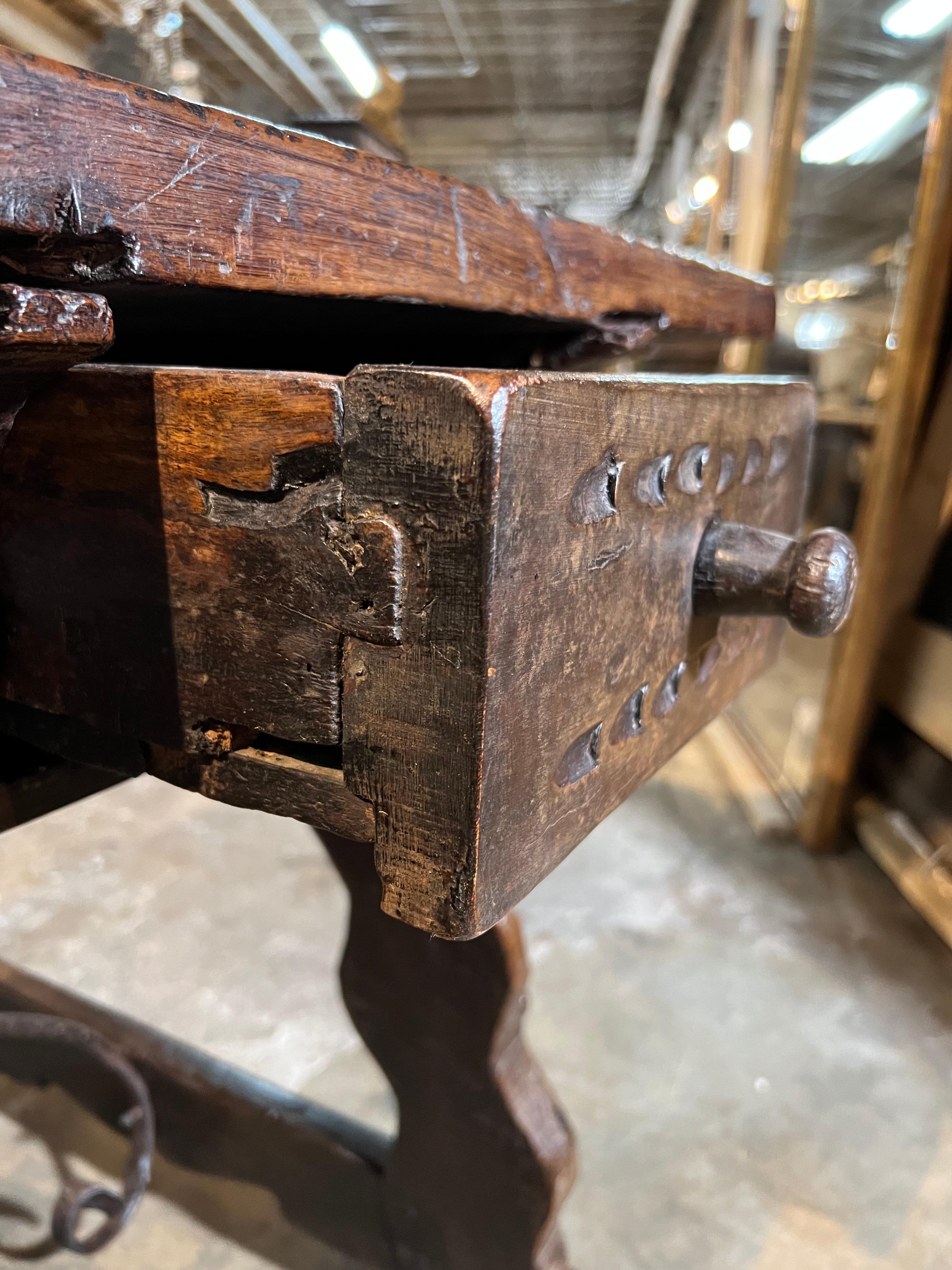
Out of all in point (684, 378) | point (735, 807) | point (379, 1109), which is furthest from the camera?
point (735, 807)

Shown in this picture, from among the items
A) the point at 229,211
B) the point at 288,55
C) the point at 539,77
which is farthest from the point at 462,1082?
the point at 539,77

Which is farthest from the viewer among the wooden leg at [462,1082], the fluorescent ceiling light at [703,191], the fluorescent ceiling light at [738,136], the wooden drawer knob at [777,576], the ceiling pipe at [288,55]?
the fluorescent ceiling light at [703,191]

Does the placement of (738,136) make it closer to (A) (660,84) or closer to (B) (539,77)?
(A) (660,84)

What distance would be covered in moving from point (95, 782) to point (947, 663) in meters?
1.62

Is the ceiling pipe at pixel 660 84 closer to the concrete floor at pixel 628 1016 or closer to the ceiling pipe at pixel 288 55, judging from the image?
the ceiling pipe at pixel 288 55

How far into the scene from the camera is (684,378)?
61cm

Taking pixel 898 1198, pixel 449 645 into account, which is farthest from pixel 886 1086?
pixel 449 645

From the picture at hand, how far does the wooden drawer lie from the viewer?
37 centimetres

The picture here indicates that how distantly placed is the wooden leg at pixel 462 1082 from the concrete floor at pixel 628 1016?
200 mm

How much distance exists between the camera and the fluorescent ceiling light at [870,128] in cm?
240

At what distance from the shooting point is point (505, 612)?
370 millimetres

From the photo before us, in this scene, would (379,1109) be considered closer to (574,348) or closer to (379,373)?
(574,348)

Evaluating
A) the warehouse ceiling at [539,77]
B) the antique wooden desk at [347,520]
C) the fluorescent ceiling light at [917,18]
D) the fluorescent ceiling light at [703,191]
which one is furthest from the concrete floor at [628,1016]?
the fluorescent ceiling light at [703,191]

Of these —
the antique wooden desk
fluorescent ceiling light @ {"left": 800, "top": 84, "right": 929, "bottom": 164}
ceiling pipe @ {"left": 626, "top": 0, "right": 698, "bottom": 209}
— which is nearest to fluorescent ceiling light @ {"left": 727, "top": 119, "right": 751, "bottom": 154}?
fluorescent ceiling light @ {"left": 800, "top": 84, "right": 929, "bottom": 164}
